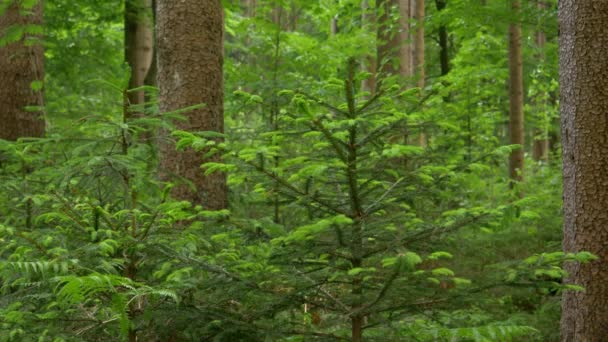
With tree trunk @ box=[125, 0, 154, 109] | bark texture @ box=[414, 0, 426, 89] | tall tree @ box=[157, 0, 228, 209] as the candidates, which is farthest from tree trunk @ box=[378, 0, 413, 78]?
tall tree @ box=[157, 0, 228, 209]

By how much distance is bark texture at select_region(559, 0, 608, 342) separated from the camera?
17.3ft

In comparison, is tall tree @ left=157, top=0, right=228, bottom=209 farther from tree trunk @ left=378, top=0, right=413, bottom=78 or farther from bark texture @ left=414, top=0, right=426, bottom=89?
bark texture @ left=414, top=0, right=426, bottom=89

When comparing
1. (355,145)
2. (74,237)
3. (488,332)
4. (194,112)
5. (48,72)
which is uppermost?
(48,72)

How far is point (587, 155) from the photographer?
5.30 metres

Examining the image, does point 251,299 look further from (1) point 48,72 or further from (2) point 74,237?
(1) point 48,72

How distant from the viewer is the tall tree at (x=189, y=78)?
588 cm

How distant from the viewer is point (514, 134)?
37.0 feet

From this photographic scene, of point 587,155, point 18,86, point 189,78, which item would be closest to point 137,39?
point 18,86

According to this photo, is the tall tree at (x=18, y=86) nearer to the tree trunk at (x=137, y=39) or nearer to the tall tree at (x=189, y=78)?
the tree trunk at (x=137, y=39)

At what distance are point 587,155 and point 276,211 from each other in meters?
3.21

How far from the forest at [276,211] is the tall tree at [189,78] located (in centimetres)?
2

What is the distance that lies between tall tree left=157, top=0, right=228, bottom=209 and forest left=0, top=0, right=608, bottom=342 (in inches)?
0.7

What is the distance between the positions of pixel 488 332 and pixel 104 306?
237 cm

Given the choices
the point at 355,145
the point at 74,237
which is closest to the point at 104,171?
the point at 74,237
